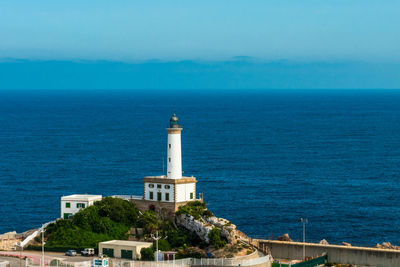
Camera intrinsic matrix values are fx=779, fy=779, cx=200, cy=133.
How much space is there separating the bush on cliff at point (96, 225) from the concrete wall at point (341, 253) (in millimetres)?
12987

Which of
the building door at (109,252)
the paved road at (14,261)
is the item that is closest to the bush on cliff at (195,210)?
the building door at (109,252)

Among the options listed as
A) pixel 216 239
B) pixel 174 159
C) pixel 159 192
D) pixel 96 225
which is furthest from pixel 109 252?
pixel 174 159

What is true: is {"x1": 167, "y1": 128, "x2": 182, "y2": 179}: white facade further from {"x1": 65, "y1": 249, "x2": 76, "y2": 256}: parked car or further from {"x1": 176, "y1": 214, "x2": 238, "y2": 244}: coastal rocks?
{"x1": 65, "y1": 249, "x2": 76, "y2": 256}: parked car

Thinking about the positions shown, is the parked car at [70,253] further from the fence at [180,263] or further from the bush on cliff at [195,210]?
the bush on cliff at [195,210]

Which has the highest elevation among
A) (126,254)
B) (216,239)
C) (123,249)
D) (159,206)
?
(159,206)

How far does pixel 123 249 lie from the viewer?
68.2 metres

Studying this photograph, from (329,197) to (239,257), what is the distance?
46075 millimetres

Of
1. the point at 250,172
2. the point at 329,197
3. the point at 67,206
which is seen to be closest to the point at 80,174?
the point at 250,172

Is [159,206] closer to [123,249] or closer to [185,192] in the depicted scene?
[185,192]

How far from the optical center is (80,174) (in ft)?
425

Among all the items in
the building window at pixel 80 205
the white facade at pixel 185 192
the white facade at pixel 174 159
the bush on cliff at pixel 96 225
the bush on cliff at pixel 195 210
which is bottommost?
the bush on cliff at pixel 96 225

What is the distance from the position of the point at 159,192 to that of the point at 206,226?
8.22m

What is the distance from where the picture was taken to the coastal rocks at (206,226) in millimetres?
70125

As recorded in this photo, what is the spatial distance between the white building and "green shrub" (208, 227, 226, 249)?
47.5 ft
